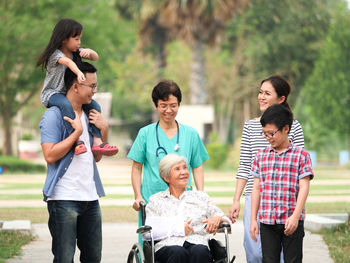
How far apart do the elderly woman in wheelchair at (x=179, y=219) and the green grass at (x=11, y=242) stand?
3.25 metres

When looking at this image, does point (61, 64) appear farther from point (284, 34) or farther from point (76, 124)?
point (284, 34)

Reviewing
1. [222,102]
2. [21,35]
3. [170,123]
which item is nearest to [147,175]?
[170,123]

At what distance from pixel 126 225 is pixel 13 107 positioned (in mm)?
22028

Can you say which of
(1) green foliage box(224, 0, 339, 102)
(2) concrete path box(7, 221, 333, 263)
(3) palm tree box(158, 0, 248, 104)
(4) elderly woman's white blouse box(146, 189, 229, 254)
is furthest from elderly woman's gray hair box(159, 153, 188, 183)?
(1) green foliage box(224, 0, 339, 102)

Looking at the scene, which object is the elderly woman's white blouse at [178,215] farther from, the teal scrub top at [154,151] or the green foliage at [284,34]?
the green foliage at [284,34]

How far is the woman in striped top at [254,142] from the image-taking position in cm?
537

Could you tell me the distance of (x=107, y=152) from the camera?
4922 millimetres

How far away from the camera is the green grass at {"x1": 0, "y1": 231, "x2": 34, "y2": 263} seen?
853 cm

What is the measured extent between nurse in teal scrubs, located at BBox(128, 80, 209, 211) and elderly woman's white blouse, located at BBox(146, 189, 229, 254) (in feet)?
0.73

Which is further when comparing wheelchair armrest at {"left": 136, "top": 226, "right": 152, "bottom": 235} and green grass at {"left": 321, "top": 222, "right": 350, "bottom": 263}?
green grass at {"left": 321, "top": 222, "right": 350, "bottom": 263}

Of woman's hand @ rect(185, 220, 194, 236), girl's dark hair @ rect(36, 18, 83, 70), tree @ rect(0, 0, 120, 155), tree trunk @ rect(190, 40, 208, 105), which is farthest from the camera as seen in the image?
tree trunk @ rect(190, 40, 208, 105)

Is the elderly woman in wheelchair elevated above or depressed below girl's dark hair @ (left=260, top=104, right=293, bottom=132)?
below

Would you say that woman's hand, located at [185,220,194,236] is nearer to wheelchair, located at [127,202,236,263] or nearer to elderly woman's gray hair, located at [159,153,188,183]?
wheelchair, located at [127,202,236,263]

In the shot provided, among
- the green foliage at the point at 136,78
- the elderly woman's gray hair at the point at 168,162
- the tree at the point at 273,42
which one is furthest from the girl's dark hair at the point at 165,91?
the green foliage at the point at 136,78
